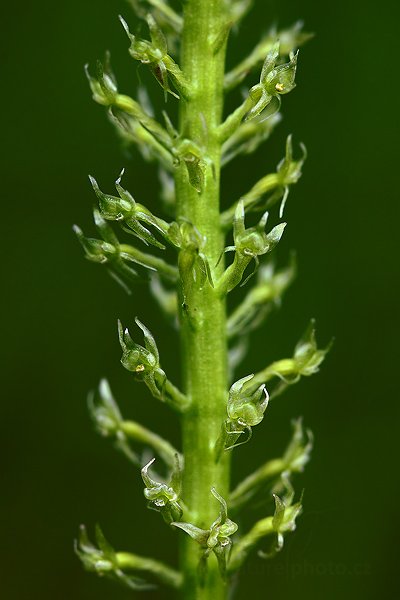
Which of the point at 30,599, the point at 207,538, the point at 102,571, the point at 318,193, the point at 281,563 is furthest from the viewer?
the point at 318,193

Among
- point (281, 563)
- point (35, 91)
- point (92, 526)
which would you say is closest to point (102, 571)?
point (281, 563)

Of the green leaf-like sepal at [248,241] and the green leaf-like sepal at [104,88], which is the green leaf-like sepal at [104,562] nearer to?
the green leaf-like sepal at [248,241]

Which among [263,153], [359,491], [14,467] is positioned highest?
[263,153]

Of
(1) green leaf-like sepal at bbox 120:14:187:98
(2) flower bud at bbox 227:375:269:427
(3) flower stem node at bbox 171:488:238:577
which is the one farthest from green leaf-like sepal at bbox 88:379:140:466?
(1) green leaf-like sepal at bbox 120:14:187:98

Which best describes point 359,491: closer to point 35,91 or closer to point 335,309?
point 335,309

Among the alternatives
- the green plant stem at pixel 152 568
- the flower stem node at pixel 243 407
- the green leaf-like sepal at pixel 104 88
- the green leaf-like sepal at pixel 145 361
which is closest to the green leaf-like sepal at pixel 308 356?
the flower stem node at pixel 243 407

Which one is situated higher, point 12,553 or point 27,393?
point 27,393

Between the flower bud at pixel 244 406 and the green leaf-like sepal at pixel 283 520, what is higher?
the flower bud at pixel 244 406
